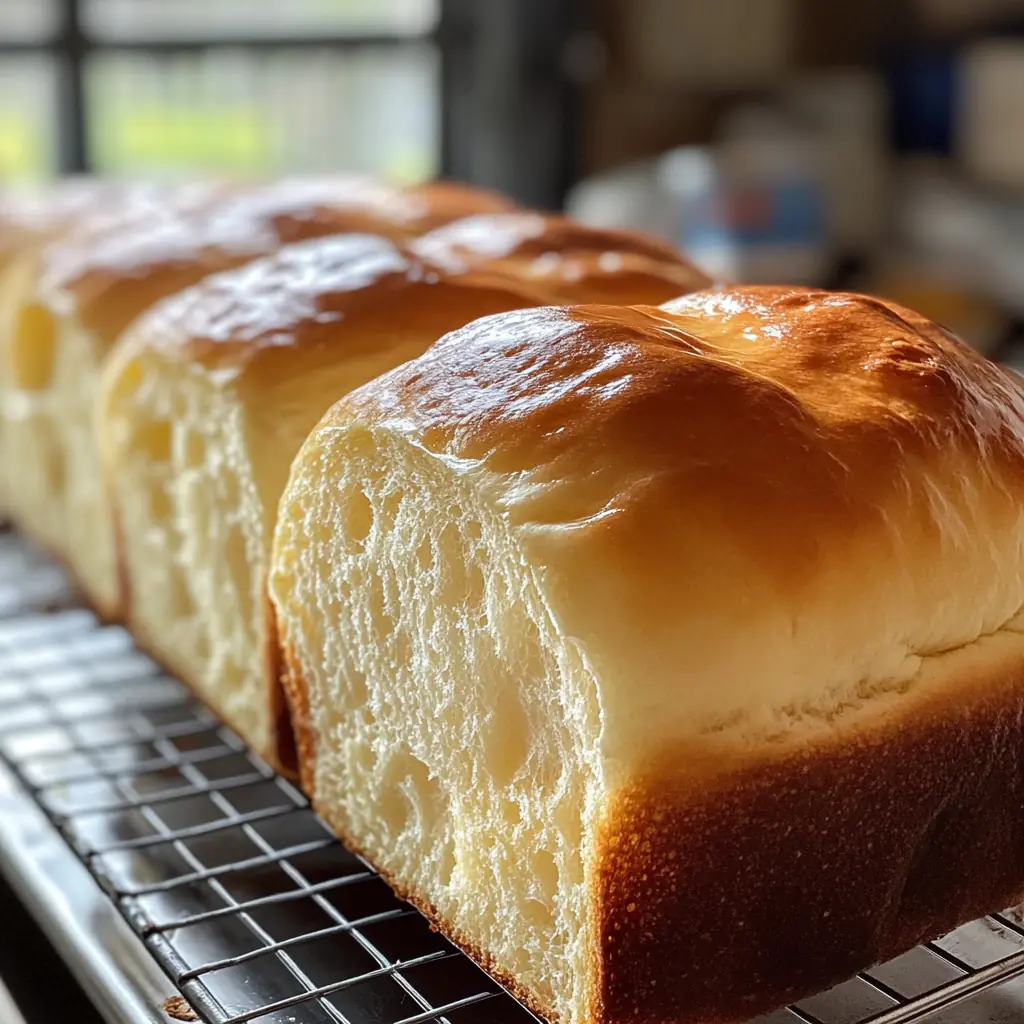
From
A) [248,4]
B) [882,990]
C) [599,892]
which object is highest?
[248,4]

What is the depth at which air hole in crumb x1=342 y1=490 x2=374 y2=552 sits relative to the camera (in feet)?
3.59

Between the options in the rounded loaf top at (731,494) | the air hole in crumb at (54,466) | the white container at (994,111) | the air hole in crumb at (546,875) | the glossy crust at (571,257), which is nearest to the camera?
the rounded loaf top at (731,494)

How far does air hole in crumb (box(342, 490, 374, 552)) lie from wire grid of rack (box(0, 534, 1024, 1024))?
0.95 feet

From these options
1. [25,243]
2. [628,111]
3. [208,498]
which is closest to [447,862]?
[208,498]

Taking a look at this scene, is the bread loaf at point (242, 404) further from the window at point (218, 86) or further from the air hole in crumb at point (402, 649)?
the window at point (218, 86)

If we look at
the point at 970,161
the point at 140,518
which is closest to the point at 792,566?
the point at 140,518

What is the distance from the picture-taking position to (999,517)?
1.00m

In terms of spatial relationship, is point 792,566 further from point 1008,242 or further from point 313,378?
point 1008,242

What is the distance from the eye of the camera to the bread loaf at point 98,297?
1.75 meters

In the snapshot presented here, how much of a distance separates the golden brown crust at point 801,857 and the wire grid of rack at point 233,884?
0.05 metres

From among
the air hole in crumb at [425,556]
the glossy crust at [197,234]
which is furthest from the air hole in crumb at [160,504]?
the air hole in crumb at [425,556]

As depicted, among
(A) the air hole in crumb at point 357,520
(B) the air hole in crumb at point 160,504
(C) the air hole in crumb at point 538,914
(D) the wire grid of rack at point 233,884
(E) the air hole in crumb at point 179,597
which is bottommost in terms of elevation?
(D) the wire grid of rack at point 233,884

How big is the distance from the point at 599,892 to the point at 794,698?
171 mm

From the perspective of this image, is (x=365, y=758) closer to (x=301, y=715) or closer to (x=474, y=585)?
(x=301, y=715)
